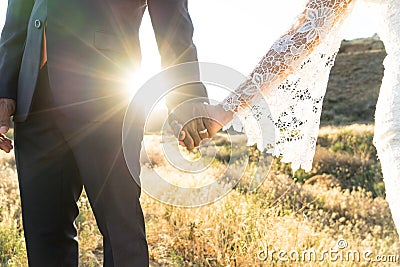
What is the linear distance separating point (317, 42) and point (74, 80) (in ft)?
2.86

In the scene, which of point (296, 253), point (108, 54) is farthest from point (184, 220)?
point (108, 54)

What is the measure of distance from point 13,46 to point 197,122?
0.83 m

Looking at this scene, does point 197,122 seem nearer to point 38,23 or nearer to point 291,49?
point 291,49

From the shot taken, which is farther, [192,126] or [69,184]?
[69,184]

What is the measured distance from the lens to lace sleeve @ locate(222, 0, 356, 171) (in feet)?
5.79

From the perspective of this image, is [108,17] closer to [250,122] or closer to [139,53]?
[139,53]

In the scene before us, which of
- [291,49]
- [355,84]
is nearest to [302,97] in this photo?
[291,49]

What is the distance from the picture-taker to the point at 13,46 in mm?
2094

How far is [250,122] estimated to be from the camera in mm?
1995

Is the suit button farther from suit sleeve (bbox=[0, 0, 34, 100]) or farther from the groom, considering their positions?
suit sleeve (bbox=[0, 0, 34, 100])

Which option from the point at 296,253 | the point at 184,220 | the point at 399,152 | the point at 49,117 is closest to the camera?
the point at 399,152

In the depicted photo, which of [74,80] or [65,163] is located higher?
[74,80]
